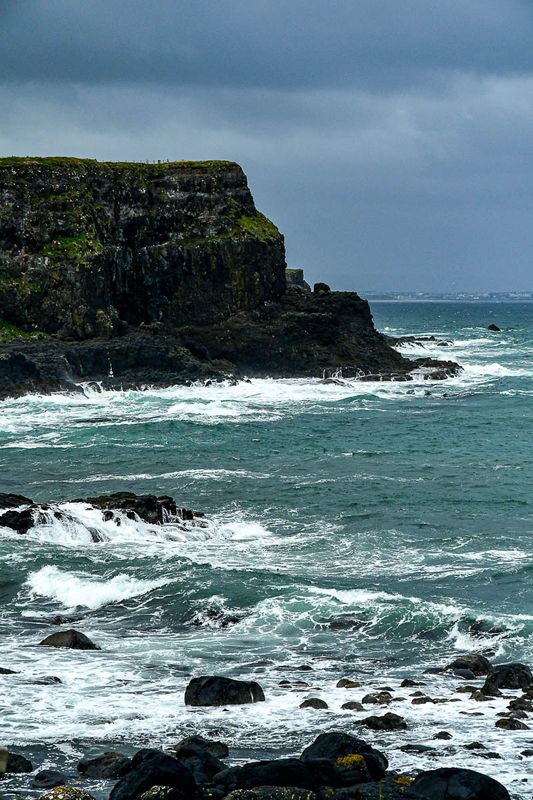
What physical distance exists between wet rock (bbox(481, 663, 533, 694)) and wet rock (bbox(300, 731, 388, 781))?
13.6 feet

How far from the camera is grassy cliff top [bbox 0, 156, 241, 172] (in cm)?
6906

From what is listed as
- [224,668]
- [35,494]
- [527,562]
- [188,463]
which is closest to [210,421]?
[188,463]

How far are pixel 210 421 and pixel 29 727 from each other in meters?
36.5

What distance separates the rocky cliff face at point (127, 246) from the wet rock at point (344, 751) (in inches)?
2103

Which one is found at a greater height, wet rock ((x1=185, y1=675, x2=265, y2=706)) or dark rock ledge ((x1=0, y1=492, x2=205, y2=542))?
dark rock ledge ((x1=0, y1=492, x2=205, y2=542))

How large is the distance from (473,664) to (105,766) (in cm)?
772

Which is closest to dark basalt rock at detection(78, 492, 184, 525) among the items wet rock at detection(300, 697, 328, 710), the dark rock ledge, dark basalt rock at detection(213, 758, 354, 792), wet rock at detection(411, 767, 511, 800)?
the dark rock ledge

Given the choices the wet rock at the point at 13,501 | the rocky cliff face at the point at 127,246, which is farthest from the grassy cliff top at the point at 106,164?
the wet rock at the point at 13,501

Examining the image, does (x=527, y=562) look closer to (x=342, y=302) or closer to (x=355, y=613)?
(x=355, y=613)

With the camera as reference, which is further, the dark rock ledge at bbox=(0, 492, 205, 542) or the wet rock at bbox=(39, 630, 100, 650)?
the dark rock ledge at bbox=(0, 492, 205, 542)

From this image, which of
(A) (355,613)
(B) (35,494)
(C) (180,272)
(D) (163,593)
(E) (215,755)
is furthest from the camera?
(C) (180,272)

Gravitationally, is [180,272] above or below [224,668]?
above

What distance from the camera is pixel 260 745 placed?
15.4 metres

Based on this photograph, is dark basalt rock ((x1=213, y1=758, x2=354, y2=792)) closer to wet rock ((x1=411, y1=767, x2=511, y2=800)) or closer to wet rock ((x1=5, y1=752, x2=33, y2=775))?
wet rock ((x1=411, y1=767, x2=511, y2=800))
